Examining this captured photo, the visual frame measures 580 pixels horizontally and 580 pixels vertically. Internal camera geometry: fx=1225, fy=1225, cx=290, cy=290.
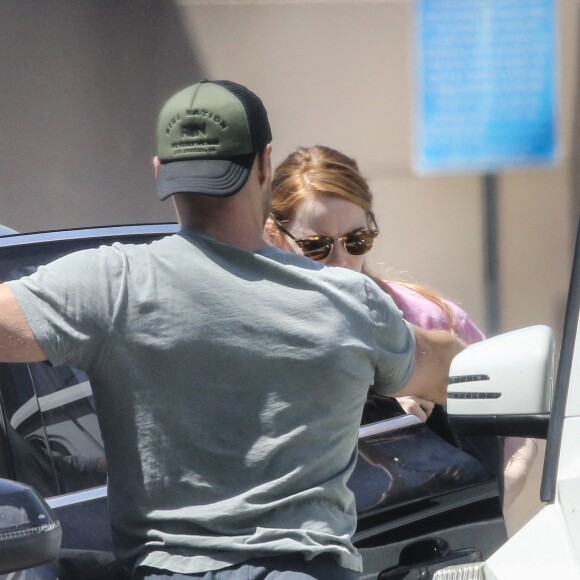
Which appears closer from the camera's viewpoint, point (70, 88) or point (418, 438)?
point (418, 438)

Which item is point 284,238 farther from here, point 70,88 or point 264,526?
point 70,88

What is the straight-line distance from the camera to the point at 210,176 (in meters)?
1.88

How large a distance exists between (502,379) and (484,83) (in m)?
4.84

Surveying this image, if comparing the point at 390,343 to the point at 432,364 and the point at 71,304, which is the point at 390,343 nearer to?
the point at 432,364

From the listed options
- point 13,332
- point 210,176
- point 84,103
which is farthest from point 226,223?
point 84,103

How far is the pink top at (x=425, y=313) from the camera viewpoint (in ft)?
10.6

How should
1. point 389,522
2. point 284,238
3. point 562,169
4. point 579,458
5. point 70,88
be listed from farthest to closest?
point 562,169
point 70,88
point 284,238
point 389,522
point 579,458

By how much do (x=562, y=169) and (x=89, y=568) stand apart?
17.6 feet

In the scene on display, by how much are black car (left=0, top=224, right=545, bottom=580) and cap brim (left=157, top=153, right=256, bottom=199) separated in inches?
23.2

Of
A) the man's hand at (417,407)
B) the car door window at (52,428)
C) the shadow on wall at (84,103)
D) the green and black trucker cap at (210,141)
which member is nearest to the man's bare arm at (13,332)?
the green and black trucker cap at (210,141)

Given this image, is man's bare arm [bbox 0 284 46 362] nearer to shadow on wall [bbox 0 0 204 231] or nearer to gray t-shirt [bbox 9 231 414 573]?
gray t-shirt [bbox 9 231 414 573]

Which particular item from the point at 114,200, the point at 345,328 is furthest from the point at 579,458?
the point at 114,200

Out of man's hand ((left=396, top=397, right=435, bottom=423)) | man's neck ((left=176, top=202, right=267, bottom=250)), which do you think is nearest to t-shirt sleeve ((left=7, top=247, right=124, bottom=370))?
man's neck ((left=176, top=202, right=267, bottom=250))

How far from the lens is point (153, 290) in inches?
71.2
